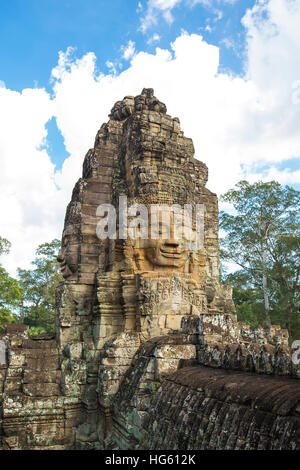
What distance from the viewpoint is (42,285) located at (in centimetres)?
3192

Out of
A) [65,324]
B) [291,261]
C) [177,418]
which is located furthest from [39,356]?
[291,261]

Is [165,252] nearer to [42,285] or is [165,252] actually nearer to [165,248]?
[165,248]

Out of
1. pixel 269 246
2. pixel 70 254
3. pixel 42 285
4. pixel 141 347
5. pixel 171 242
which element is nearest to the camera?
pixel 141 347

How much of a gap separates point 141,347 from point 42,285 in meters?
27.0

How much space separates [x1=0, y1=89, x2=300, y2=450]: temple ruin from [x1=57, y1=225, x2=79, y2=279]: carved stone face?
3cm

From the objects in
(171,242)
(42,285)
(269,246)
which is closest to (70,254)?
(171,242)

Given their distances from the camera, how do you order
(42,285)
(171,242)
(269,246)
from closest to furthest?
(171,242) < (269,246) < (42,285)

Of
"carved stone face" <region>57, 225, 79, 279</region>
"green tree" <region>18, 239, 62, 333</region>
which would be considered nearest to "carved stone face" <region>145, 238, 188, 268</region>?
"carved stone face" <region>57, 225, 79, 279</region>

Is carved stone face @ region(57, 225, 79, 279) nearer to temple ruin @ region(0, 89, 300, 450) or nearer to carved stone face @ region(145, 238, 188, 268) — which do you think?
temple ruin @ region(0, 89, 300, 450)

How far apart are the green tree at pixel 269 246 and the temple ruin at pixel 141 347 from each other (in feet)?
37.8

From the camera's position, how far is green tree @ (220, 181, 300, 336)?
21312mm

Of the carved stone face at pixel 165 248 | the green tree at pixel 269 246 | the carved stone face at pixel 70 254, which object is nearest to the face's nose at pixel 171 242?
the carved stone face at pixel 165 248

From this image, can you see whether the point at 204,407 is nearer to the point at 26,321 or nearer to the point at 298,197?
the point at 298,197

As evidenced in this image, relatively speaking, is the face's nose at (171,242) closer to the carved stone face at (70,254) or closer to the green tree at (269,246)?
the carved stone face at (70,254)
